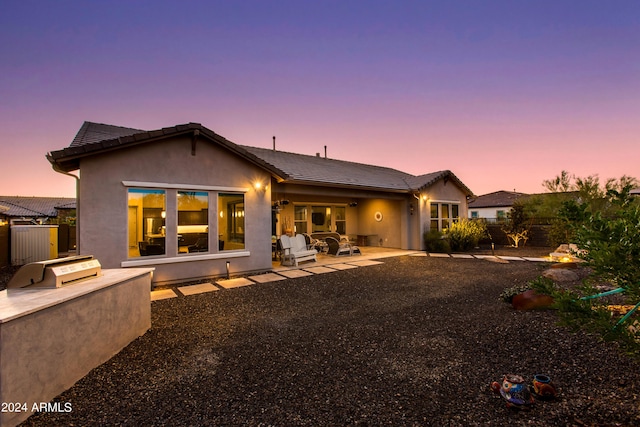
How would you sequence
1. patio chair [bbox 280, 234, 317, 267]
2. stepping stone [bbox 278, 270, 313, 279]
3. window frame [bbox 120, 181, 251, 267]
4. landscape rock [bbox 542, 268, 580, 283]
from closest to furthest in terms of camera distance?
window frame [bbox 120, 181, 251, 267]
landscape rock [bbox 542, 268, 580, 283]
stepping stone [bbox 278, 270, 313, 279]
patio chair [bbox 280, 234, 317, 267]

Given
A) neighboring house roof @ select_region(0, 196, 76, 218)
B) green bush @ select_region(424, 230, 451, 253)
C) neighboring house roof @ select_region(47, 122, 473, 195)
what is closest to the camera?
neighboring house roof @ select_region(47, 122, 473, 195)

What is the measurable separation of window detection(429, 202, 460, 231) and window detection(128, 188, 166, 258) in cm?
1191

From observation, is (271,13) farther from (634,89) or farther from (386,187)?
(634,89)

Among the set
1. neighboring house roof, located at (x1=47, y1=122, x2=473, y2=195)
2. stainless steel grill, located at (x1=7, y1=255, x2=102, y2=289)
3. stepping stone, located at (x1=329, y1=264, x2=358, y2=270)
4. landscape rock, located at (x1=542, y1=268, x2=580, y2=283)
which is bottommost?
stepping stone, located at (x1=329, y1=264, x2=358, y2=270)

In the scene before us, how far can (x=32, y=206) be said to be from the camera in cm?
3744

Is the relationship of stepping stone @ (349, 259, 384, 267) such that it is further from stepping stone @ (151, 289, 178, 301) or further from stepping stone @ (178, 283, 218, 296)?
stepping stone @ (151, 289, 178, 301)

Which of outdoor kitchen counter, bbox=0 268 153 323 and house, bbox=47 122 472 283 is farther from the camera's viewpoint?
house, bbox=47 122 472 283

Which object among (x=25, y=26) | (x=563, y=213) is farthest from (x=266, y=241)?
(x=25, y=26)

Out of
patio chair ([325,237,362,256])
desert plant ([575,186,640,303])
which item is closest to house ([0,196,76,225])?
patio chair ([325,237,362,256])

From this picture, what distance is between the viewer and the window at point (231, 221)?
25.5ft

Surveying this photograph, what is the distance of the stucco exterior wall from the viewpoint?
6.12 metres

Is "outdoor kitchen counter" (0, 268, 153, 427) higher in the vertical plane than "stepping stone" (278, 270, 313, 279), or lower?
higher

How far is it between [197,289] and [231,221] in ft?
7.13

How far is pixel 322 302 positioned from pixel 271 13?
10.1 meters
